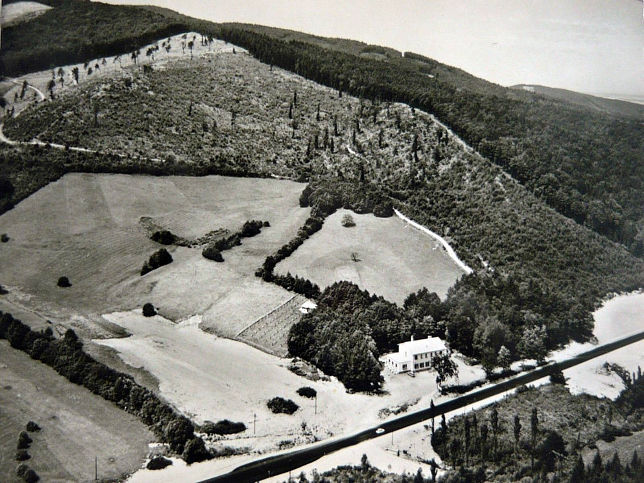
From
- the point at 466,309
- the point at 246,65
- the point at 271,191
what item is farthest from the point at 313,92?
the point at 466,309

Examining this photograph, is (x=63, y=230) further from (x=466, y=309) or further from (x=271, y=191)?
(x=466, y=309)

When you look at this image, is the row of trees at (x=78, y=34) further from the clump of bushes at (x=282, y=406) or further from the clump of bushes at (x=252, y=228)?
→ the clump of bushes at (x=282, y=406)

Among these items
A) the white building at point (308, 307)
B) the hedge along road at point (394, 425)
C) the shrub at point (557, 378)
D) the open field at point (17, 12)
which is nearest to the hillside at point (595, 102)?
the hedge along road at point (394, 425)

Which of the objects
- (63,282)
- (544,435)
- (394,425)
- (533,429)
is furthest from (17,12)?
(544,435)

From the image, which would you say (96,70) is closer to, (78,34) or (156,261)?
(78,34)

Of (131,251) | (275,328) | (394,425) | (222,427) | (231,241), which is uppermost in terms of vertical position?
(231,241)
